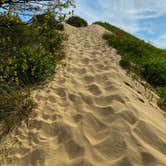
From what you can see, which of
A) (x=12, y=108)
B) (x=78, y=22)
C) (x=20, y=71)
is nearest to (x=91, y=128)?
(x=12, y=108)

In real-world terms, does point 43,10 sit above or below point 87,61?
above

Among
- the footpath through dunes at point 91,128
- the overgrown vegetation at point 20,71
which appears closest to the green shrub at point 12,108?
the overgrown vegetation at point 20,71

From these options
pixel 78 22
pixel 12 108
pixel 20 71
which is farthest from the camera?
pixel 78 22

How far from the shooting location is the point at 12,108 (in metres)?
6.34

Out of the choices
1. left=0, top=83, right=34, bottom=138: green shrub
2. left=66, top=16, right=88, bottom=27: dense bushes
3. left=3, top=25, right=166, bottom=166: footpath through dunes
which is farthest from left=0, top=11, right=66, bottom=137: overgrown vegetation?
left=66, top=16, right=88, bottom=27: dense bushes

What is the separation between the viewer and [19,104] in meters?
6.46

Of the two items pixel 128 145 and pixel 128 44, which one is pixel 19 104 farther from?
pixel 128 44

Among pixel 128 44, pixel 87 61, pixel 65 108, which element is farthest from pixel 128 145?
pixel 128 44

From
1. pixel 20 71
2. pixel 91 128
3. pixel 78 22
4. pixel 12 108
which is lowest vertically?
pixel 12 108

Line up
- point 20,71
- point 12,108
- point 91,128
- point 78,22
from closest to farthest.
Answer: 1. point 91,128
2. point 12,108
3. point 20,71
4. point 78,22

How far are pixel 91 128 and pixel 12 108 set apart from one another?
181 centimetres

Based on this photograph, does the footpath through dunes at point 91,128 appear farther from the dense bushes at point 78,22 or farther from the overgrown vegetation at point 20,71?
the dense bushes at point 78,22

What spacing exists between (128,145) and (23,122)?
2.32 metres

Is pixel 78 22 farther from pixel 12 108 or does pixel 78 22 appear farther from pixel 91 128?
pixel 91 128
